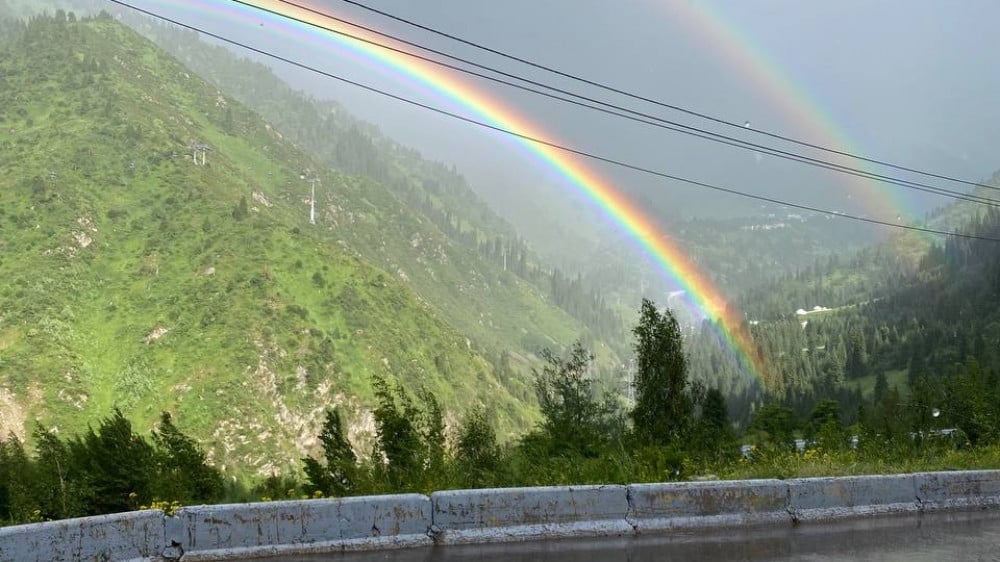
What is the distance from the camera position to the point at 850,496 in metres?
12.7

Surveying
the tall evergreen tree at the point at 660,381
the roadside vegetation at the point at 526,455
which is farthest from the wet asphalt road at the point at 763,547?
the tall evergreen tree at the point at 660,381

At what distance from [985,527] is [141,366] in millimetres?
140859

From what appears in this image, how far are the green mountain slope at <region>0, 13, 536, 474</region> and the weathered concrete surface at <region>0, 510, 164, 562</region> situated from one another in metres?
119

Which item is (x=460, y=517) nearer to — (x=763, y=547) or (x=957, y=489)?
(x=763, y=547)

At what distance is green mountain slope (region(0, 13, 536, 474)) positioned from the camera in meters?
126

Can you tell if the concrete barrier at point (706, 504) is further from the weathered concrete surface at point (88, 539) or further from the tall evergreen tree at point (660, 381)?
the tall evergreen tree at point (660, 381)

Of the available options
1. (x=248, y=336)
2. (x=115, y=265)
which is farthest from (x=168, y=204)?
(x=248, y=336)

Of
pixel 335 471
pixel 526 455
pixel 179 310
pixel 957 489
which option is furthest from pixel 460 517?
pixel 179 310

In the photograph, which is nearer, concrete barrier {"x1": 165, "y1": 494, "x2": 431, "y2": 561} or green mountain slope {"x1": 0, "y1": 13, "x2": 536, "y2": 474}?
concrete barrier {"x1": 165, "y1": 494, "x2": 431, "y2": 561}

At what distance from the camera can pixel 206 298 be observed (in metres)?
154

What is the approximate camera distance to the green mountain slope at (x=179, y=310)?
126 m

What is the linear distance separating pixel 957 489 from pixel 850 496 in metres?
2.47

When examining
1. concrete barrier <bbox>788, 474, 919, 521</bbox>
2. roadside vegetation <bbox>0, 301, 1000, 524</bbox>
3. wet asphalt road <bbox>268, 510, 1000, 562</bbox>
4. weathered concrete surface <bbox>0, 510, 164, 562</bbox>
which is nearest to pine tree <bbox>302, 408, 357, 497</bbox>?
roadside vegetation <bbox>0, 301, 1000, 524</bbox>

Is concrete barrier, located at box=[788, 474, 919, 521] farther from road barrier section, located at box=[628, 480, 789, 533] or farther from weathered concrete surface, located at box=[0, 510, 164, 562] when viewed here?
weathered concrete surface, located at box=[0, 510, 164, 562]
